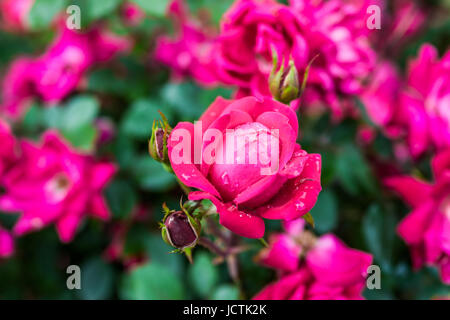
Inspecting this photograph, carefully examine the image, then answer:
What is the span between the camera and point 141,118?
2.30ft

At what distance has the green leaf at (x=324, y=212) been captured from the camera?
2.03 feet

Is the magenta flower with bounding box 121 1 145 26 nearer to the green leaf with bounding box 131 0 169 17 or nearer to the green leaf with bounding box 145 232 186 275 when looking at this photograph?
the green leaf with bounding box 131 0 169 17

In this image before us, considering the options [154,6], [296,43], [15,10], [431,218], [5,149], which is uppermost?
[15,10]

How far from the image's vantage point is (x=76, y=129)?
29.5 inches

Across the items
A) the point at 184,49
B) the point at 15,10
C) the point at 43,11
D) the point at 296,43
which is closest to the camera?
the point at 296,43

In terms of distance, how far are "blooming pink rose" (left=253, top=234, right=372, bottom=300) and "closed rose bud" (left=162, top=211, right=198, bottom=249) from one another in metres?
0.15

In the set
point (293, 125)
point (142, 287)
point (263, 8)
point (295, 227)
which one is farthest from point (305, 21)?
point (142, 287)

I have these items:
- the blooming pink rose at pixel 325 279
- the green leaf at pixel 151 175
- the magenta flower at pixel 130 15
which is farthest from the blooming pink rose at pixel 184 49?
the blooming pink rose at pixel 325 279

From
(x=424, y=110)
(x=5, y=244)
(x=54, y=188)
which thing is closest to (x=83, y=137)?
(x=54, y=188)

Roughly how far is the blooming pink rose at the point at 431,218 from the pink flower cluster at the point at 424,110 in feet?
0.20

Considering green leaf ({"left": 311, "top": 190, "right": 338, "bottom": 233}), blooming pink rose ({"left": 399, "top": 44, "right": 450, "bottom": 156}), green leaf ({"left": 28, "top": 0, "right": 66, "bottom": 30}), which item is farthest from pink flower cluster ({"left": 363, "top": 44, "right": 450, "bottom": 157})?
green leaf ({"left": 28, "top": 0, "right": 66, "bottom": 30})

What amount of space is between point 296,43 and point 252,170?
0.20 metres

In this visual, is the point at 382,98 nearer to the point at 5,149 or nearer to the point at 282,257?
the point at 282,257

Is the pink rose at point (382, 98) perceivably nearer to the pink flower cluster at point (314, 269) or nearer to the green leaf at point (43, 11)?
the pink flower cluster at point (314, 269)
